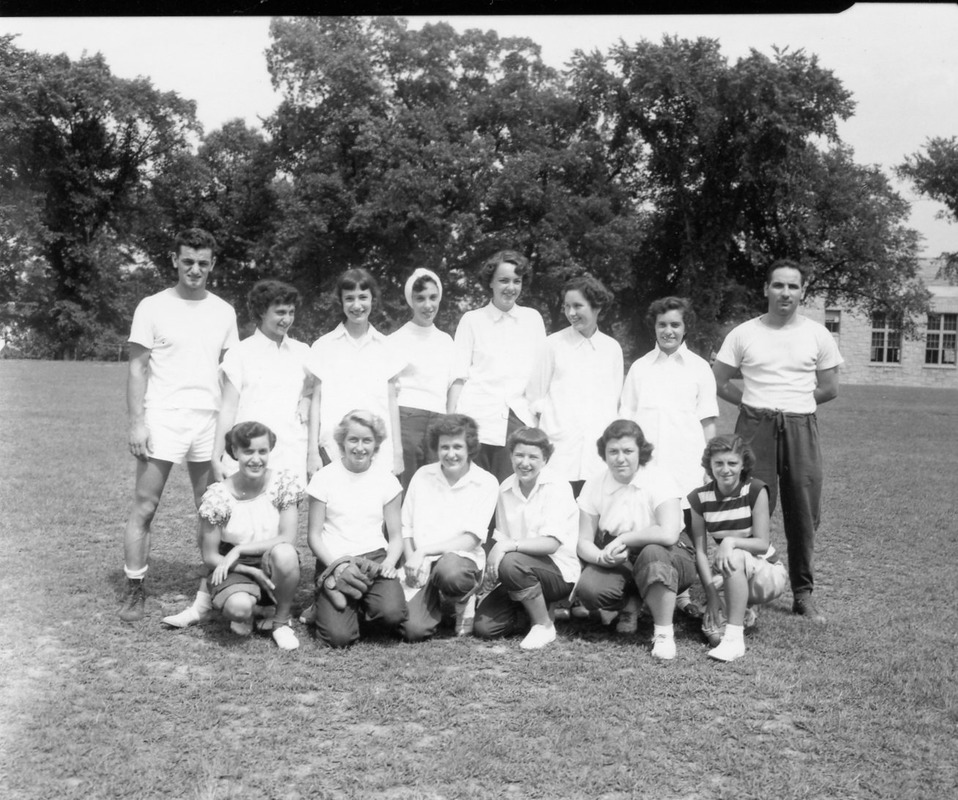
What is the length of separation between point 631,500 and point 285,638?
192 centimetres

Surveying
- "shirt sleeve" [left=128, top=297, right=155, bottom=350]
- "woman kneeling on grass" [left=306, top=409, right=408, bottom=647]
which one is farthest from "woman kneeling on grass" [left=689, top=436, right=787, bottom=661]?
"shirt sleeve" [left=128, top=297, right=155, bottom=350]

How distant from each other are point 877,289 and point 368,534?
37245mm

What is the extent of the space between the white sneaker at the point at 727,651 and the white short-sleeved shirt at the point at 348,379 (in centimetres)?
198

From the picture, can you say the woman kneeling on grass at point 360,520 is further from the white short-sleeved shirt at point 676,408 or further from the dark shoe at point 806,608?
the dark shoe at point 806,608

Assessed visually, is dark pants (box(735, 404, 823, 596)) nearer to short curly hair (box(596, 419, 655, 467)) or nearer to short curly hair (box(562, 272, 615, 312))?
short curly hair (box(596, 419, 655, 467))

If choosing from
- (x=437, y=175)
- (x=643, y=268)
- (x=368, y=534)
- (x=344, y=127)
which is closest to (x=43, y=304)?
(x=344, y=127)

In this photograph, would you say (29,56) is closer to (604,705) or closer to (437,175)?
(437,175)

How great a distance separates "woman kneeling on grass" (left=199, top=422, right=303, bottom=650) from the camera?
15.9ft

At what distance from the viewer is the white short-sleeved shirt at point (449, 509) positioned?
203 inches

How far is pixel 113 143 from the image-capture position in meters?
37.4

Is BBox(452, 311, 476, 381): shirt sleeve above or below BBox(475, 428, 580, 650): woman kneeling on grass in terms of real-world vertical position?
above

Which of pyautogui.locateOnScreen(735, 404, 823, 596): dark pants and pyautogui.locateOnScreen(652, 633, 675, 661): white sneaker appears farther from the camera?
pyautogui.locateOnScreen(735, 404, 823, 596): dark pants

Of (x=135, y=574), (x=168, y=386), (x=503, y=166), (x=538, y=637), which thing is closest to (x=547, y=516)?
(x=538, y=637)

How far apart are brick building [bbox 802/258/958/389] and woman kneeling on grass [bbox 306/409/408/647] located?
1745 inches
